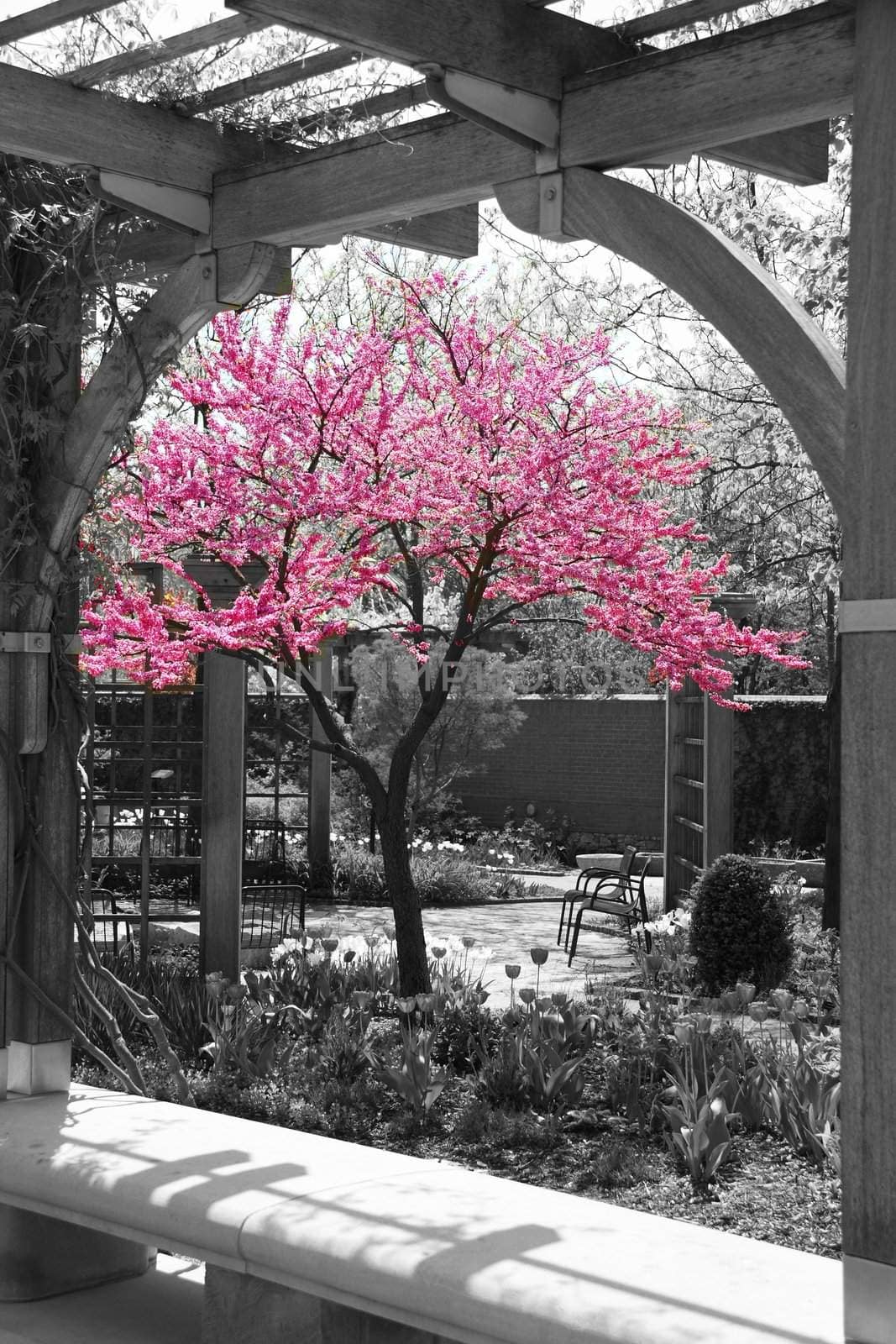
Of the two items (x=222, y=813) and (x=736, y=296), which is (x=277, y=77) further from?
(x=222, y=813)

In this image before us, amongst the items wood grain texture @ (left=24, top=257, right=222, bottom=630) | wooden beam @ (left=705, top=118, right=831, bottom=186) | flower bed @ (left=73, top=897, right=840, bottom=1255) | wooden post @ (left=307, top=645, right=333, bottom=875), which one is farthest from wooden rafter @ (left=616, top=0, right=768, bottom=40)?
wooden post @ (left=307, top=645, right=333, bottom=875)

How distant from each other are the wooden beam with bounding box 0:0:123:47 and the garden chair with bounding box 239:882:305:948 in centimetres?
458

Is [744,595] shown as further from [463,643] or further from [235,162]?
[235,162]

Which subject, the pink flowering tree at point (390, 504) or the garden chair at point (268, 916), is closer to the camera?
the pink flowering tree at point (390, 504)

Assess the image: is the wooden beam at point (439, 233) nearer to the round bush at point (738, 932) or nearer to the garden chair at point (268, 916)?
the garden chair at point (268, 916)

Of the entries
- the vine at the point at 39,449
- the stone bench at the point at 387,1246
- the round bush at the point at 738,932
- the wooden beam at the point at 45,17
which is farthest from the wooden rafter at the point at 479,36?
the round bush at the point at 738,932

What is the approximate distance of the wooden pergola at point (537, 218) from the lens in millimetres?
2258

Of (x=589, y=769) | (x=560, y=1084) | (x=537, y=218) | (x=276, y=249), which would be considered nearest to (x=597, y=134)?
(x=537, y=218)

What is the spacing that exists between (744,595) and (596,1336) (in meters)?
7.17

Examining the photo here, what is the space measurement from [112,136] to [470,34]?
1051mm

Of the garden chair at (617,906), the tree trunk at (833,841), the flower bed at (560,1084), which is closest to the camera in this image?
the flower bed at (560,1084)

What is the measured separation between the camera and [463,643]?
6.69 metres

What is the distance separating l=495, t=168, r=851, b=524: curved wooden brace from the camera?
2418 mm

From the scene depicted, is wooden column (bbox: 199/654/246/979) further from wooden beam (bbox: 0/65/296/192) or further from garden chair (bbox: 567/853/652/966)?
wooden beam (bbox: 0/65/296/192)
